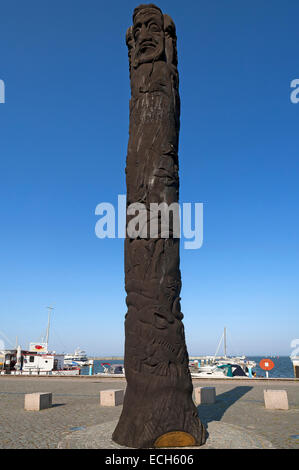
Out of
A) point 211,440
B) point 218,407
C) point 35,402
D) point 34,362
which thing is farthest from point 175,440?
point 34,362

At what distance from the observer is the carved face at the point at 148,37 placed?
7.46 m

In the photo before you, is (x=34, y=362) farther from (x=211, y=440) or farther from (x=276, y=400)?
(x=211, y=440)

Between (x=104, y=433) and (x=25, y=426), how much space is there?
247 centimetres

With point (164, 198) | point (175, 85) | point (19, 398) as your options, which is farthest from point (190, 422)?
point (19, 398)

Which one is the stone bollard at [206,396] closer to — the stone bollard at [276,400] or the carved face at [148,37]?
the stone bollard at [276,400]

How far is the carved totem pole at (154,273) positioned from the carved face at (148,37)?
2 cm

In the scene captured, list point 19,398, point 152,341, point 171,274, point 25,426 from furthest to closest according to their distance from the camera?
point 19,398, point 25,426, point 171,274, point 152,341

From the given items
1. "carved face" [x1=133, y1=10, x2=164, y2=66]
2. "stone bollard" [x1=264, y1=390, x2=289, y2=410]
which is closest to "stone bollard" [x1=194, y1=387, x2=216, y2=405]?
"stone bollard" [x1=264, y1=390, x2=289, y2=410]

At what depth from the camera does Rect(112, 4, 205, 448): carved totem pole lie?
567 cm

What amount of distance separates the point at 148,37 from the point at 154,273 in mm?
5121

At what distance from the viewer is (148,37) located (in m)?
7.48

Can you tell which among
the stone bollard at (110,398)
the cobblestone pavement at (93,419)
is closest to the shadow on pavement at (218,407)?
the cobblestone pavement at (93,419)
